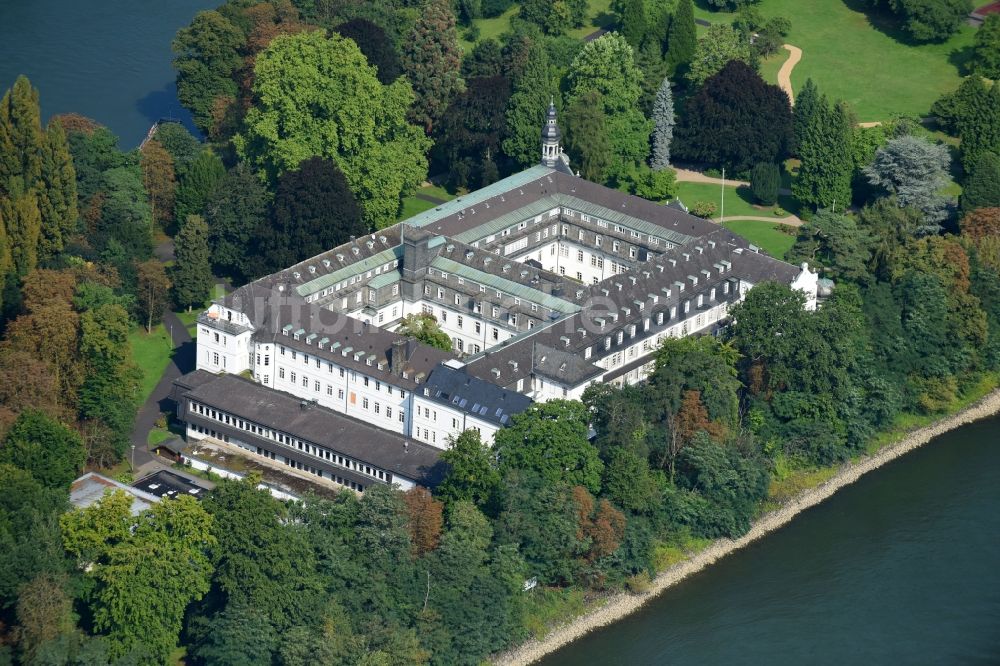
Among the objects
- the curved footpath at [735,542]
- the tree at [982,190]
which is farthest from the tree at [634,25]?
the curved footpath at [735,542]

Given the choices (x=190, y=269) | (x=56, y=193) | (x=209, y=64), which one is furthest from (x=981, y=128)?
(x=56, y=193)

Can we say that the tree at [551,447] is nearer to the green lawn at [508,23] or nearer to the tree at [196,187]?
the tree at [196,187]

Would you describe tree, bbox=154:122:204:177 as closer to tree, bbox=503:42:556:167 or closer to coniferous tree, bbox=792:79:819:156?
tree, bbox=503:42:556:167

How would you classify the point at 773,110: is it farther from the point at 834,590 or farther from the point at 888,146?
the point at 834,590

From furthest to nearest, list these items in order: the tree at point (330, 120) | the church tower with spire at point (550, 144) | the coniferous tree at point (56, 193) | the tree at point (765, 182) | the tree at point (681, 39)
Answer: the tree at point (681, 39) < the tree at point (765, 182) < the church tower with spire at point (550, 144) < the tree at point (330, 120) < the coniferous tree at point (56, 193)

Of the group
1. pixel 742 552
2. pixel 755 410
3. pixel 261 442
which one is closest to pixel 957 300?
pixel 755 410

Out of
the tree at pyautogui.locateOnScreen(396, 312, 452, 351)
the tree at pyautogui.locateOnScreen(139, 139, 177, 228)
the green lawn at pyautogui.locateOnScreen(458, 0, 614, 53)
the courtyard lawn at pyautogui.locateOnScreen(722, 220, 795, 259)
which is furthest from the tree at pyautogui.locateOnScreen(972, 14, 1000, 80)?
the tree at pyautogui.locateOnScreen(139, 139, 177, 228)

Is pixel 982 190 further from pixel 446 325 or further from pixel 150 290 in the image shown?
pixel 150 290
